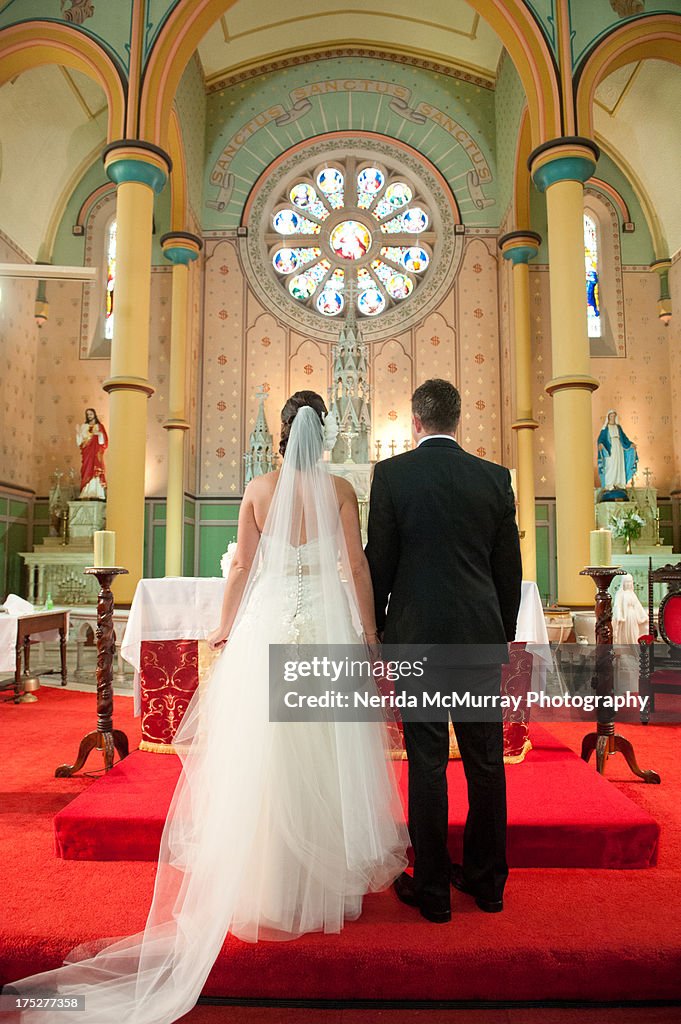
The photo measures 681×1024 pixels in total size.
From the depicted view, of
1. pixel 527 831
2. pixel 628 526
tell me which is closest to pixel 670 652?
pixel 527 831

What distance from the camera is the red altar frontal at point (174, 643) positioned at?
4.02m

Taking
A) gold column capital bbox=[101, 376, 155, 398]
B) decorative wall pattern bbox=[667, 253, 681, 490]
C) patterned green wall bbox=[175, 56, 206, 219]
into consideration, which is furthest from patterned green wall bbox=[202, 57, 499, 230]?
gold column capital bbox=[101, 376, 155, 398]

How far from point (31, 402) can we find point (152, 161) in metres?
5.52

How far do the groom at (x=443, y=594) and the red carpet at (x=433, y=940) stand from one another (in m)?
0.17

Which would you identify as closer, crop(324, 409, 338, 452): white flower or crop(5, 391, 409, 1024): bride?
crop(5, 391, 409, 1024): bride

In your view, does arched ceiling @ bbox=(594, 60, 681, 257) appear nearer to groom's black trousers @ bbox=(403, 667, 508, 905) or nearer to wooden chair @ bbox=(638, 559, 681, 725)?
wooden chair @ bbox=(638, 559, 681, 725)

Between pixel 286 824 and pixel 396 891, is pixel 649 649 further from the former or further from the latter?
pixel 286 824

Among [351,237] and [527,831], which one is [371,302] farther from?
[527,831]

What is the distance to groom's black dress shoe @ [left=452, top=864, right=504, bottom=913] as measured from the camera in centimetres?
244

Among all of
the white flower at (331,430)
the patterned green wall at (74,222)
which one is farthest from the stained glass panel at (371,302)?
the patterned green wall at (74,222)

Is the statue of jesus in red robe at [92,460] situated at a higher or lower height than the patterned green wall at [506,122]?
lower

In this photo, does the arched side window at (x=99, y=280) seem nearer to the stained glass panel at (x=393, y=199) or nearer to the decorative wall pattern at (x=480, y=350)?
the stained glass panel at (x=393, y=199)

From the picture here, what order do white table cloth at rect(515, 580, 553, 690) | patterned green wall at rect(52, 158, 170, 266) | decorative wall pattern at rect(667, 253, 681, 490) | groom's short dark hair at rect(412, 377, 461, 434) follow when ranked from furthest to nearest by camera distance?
1. patterned green wall at rect(52, 158, 170, 266)
2. decorative wall pattern at rect(667, 253, 681, 490)
3. white table cloth at rect(515, 580, 553, 690)
4. groom's short dark hair at rect(412, 377, 461, 434)

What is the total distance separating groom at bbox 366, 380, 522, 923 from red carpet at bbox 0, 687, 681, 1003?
0.17 m
